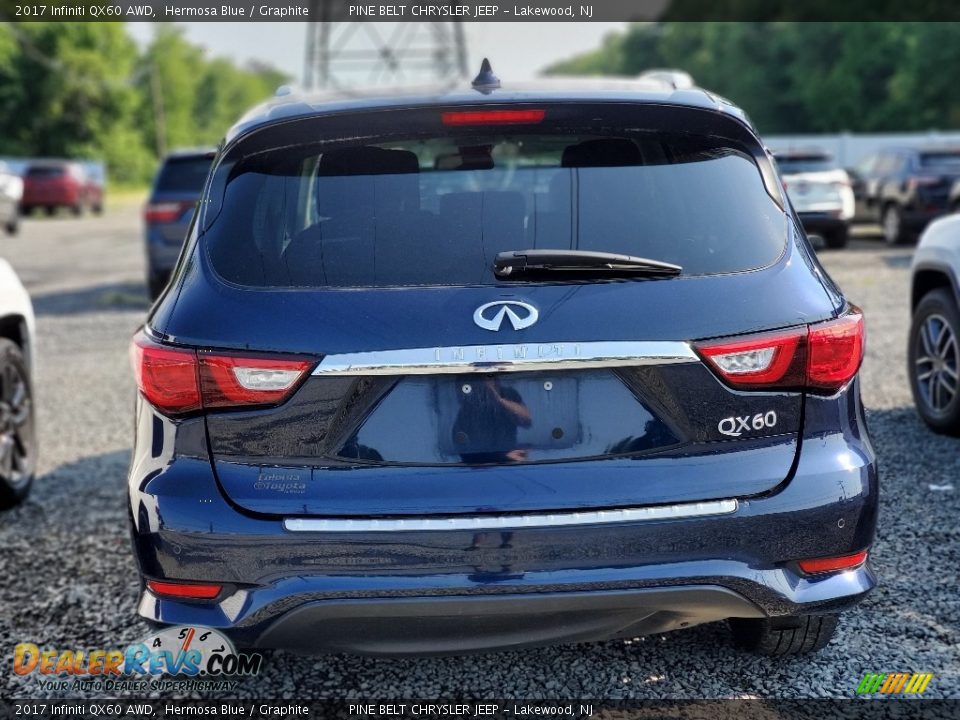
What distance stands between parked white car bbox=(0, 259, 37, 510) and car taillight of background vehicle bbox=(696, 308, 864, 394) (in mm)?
4013

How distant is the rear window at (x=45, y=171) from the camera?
127ft

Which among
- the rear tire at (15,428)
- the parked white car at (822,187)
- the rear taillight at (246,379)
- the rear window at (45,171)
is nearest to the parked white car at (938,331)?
the rear taillight at (246,379)

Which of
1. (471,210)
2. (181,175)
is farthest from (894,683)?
(181,175)

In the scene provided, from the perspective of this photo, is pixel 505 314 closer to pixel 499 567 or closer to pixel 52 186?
pixel 499 567

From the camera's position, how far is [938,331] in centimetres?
639

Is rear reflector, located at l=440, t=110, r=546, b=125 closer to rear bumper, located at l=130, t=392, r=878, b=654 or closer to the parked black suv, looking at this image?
rear bumper, located at l=130, t=392, r=878, b=654

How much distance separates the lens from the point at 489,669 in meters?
3.52

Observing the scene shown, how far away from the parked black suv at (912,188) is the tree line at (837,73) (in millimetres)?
40270

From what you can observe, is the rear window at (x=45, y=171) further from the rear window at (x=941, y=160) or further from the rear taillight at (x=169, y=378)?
the rear taillight at (x=169, y=378)

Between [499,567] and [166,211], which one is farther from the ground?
[499,567]

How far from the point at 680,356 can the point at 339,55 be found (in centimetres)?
5008

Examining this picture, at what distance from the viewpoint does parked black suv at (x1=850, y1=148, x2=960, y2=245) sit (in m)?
18.8

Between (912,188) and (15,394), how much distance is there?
16685 millimetres

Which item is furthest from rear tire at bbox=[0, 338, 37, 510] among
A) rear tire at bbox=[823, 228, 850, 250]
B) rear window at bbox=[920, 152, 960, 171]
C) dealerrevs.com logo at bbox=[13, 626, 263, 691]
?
rear window at bbox=[920, 152, 960, 171]
